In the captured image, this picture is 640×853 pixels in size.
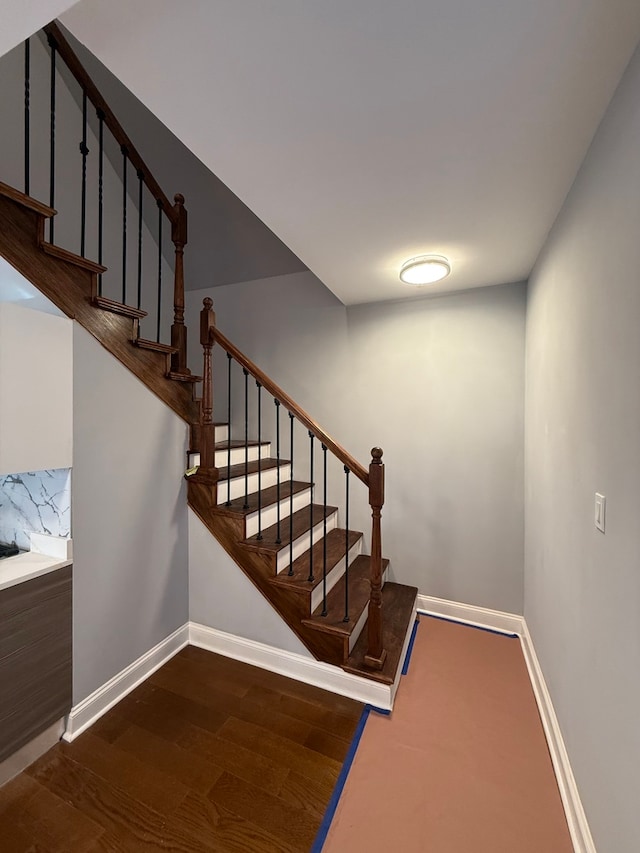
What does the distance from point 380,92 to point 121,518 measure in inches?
82.3

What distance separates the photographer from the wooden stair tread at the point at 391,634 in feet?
5.84

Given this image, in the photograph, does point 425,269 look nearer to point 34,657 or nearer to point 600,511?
point 600,511

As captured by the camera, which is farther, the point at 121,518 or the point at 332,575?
the point at 332,575

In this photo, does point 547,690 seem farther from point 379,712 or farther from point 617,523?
point 617,523

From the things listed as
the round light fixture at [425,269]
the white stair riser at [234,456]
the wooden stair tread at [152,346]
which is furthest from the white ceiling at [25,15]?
the white stair riser at [234,456]

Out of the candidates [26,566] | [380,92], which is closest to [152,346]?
[26,566]

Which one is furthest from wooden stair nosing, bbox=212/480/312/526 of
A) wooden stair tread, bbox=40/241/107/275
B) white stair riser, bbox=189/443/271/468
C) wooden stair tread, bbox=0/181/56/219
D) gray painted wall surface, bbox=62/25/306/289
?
gray painted wall surface, bbox=62/25/306/289

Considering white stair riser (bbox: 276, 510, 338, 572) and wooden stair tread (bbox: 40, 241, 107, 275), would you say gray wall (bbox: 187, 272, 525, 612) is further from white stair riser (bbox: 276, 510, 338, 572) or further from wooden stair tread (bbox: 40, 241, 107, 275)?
wooden stair tread (bbox: 40, 241, 107, 275)

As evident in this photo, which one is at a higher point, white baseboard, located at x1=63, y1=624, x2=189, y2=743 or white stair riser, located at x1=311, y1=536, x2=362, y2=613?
white stair riser, located at x1=311, y1=536, x2=362, y2=613

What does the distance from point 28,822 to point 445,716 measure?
1.74m

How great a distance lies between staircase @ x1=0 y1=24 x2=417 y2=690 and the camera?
1553mm

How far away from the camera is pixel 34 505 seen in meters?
1.62

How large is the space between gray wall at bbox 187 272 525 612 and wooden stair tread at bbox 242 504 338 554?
34 cm

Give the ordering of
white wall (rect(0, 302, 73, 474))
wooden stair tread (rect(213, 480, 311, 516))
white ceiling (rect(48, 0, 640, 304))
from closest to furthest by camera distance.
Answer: white ceiling (rect(48, 0, 640, 304)) < white wall (rect(0, 302, 73, 474)) < wooden stair tread (rect(213, 480, 311, 516))
